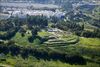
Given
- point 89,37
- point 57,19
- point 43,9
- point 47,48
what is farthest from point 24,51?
point 43,9

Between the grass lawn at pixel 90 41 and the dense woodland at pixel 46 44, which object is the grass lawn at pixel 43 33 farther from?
the grass lawn at pixel 90 41

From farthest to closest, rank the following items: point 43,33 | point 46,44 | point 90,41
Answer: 1. point 43,33
2. point 90,41
3. point 46,44

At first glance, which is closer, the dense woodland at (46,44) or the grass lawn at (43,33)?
the dense woodland at (46,44)

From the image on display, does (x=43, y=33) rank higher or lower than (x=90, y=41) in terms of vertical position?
higher

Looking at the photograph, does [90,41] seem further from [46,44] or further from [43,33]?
[43,33]

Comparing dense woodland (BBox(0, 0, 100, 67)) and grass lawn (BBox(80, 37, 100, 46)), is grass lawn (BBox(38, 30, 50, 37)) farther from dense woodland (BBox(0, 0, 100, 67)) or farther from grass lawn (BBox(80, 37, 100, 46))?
grass lawn (BBox(80, 37, 100, 46))

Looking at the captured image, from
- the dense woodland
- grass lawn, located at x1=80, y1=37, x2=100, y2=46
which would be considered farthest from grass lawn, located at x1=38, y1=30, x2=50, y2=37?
grass lawn, located at x1=80, y1=37, x2=100, y2=46

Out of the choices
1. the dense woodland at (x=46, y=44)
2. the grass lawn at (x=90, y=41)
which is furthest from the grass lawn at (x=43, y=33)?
the grass lawn at (x=90, y=41)

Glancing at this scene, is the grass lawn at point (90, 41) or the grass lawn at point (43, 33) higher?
the grass lawn at point (43, 33)

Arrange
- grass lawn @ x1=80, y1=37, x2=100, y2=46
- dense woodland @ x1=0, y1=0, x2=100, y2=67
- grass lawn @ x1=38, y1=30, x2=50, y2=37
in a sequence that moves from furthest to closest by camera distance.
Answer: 1. grass lawn @ x1=38, y1=30, x2=50, y2=37
2. grass lawn @ x1=80, y1=37, x2=100, y2=46
3. dense woodland @ x1=0, y1=0, x2=100, y2=67

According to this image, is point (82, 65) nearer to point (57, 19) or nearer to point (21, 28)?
point (21, 28)

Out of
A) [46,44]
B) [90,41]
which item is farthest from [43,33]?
[90,41]
